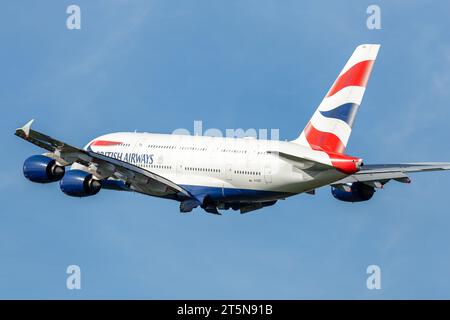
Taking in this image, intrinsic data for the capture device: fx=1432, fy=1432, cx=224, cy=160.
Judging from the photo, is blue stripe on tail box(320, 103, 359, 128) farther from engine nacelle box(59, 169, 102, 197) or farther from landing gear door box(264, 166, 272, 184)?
engine nacelle box(59, 169, 102, 197)

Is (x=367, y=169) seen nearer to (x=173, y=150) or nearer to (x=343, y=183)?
(x=343, y=183)

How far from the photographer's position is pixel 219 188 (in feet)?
308

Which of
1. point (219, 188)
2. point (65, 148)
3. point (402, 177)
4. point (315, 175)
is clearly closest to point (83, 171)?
point (65, 148)

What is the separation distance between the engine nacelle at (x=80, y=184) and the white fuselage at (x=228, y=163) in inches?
195

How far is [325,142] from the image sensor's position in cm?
9231

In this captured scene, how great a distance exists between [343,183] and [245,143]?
8147mm

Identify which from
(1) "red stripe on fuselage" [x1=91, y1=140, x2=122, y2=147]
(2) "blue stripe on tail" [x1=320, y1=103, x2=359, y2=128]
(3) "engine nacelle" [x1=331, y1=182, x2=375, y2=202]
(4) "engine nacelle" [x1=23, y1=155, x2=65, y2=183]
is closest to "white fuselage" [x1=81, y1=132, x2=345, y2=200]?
(1) "red stripe on fuselage" [x1=91, y1=140, x2=122, y2=147]

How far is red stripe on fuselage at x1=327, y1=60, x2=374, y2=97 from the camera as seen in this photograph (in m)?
92.6

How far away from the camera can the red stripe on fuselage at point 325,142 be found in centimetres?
9212

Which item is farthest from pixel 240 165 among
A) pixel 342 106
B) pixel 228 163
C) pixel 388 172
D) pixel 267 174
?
pixel 388 172

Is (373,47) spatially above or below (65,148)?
above

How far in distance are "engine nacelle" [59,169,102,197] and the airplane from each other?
0.21 ft

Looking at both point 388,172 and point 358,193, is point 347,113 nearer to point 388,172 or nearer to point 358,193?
point 388,172

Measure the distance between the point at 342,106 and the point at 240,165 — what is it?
765 cm
